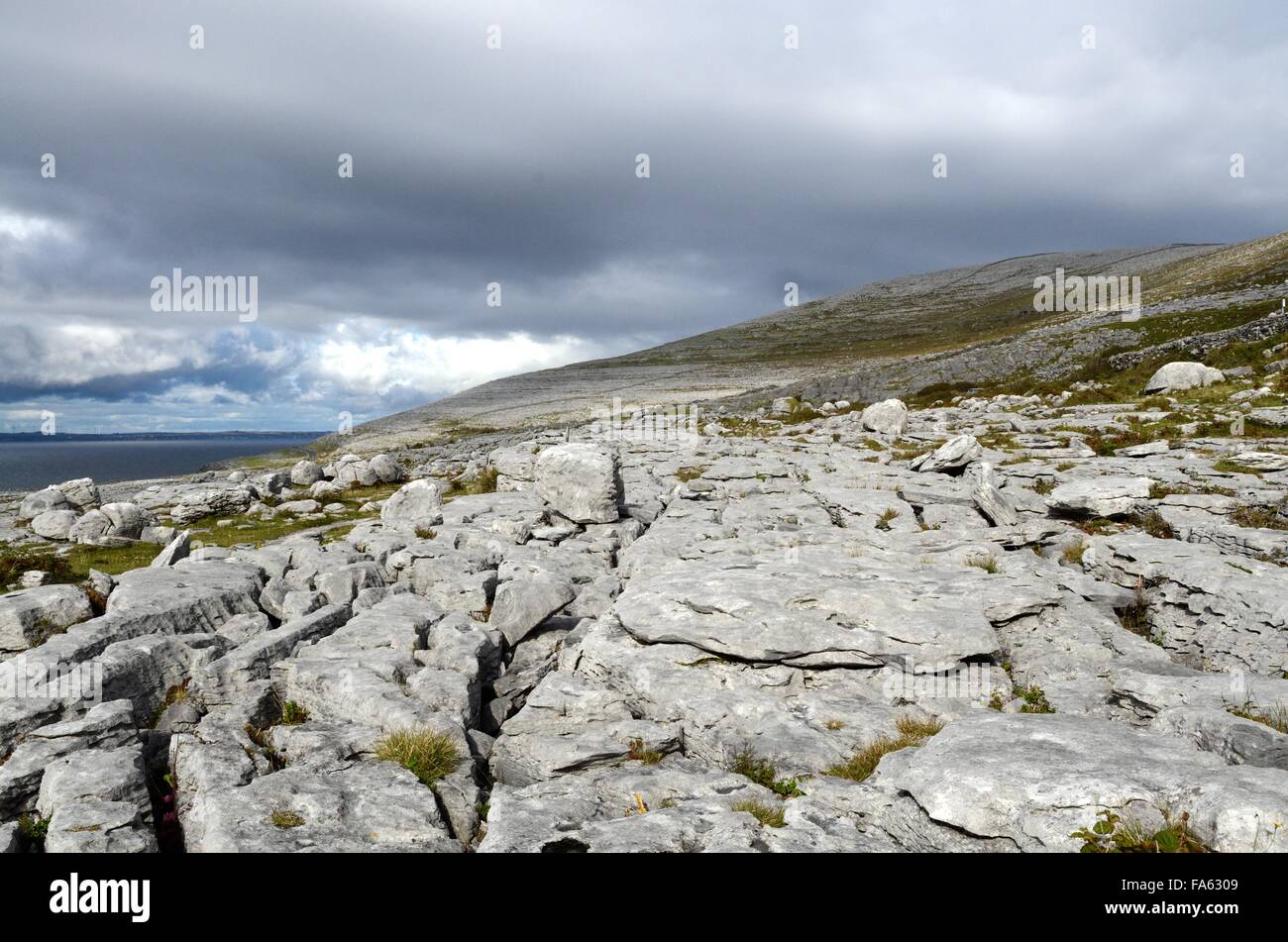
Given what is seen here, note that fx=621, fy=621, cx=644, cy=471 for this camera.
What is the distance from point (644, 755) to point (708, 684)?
2.14m

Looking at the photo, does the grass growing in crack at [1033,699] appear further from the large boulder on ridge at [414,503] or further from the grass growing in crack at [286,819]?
the large boulder on ridge at [414,503]

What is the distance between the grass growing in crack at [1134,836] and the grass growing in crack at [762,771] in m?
3.84

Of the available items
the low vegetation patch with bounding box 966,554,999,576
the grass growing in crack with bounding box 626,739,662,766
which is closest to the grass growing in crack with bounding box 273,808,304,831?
the grass growing in crack with bounding box 626,739,662,766

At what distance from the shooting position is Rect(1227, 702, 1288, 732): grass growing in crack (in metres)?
9.48

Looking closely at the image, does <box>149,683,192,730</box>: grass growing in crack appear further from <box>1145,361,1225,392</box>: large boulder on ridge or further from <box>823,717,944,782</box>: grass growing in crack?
<box>1145,361,1225,392</box>: large boulder on ridge

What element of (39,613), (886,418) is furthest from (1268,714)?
(886,418)

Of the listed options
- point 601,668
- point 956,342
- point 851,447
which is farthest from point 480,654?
point 956,342

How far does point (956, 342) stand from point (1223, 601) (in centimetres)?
18235

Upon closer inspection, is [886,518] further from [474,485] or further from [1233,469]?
[474,485]

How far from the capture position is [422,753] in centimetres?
1102

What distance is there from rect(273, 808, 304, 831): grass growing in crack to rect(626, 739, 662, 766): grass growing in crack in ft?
17.5

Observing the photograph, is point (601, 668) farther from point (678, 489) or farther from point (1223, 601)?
point (678, 489)

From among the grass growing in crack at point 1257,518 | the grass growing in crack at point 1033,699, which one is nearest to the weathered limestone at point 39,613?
the grass growing in crack at point 1033,699

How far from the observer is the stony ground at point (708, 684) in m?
8.60
